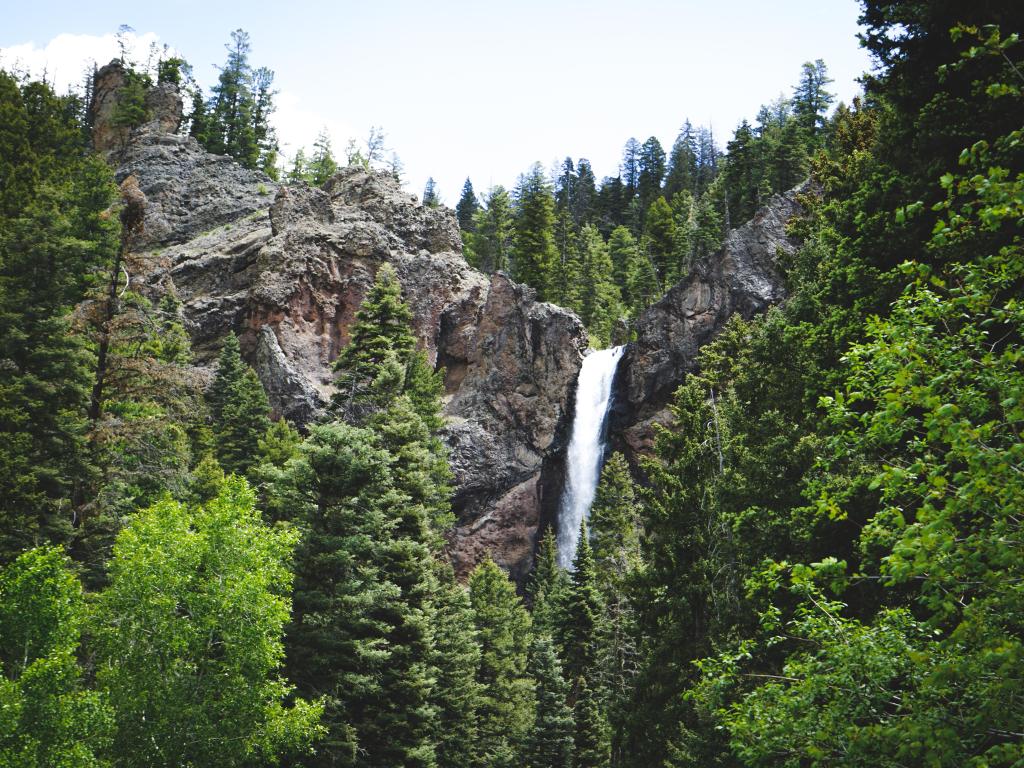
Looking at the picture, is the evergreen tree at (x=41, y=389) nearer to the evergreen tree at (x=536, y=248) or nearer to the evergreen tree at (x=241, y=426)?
the evergreen tree at (x=241, y=426)

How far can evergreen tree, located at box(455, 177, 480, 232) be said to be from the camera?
108625mm

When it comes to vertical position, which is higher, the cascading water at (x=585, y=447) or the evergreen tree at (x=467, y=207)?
the evergreen tree at (x=467, y=207)

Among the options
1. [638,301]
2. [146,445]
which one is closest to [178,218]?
[638,301]

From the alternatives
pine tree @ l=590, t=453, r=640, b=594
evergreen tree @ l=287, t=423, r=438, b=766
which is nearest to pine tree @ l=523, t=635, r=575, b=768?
evergreen tree @ l=287, t=423, r=438, b=766

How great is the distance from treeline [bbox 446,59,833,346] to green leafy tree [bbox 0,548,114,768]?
54926 mm

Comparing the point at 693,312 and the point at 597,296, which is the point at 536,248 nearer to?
the point at 597,296

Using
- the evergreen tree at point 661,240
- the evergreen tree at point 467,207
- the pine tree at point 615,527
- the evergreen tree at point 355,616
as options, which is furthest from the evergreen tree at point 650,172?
the evergreen tree at point 355,616

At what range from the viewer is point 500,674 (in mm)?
37688

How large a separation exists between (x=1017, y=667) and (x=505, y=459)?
164 feet

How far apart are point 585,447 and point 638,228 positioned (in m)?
52.7

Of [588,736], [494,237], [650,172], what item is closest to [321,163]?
[494,237]

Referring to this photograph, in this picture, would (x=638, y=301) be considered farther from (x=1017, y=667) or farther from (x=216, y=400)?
(x=1017, y=667)

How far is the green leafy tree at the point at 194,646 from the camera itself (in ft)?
50.5

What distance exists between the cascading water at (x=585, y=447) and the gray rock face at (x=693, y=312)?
1393 millimetres
